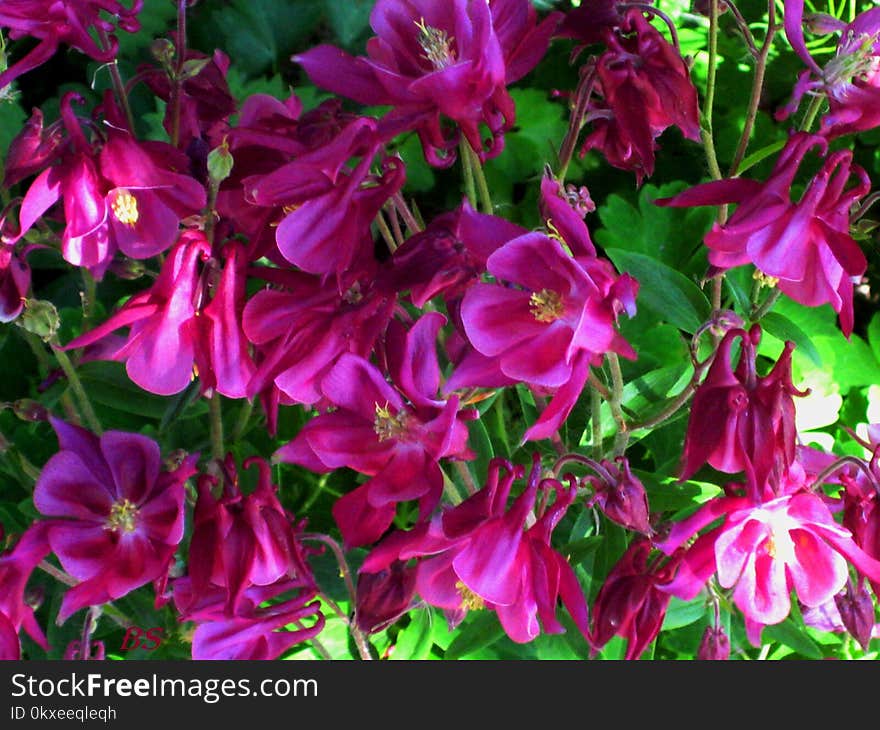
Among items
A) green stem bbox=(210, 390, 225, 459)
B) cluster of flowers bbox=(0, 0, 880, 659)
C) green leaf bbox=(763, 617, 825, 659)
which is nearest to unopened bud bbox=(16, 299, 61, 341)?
cluster of flowers bbox=(0, 0, 880, 659)

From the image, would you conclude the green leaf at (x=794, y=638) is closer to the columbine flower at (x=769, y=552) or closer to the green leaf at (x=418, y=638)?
the columbine flower at (x=769, y=552)

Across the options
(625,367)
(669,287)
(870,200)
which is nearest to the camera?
(870,200)

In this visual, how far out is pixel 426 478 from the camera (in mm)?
746

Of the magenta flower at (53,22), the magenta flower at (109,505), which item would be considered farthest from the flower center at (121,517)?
the magenta flower at (53,22)

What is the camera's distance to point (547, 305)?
0.71 m

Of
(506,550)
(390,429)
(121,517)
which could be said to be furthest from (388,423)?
(121,517)

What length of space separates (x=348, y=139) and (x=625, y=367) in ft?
1.93

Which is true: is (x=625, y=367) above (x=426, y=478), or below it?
below

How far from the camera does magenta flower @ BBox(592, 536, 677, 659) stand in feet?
2.67

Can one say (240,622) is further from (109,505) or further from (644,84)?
(644,84)

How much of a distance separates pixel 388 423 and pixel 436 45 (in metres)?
0.28

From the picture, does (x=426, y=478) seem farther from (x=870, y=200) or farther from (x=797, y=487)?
(x=870, y=200)

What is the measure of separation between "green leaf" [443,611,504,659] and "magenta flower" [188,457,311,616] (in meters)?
0.28

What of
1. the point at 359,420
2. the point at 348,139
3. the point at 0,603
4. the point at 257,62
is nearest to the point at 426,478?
the point at 359,420
